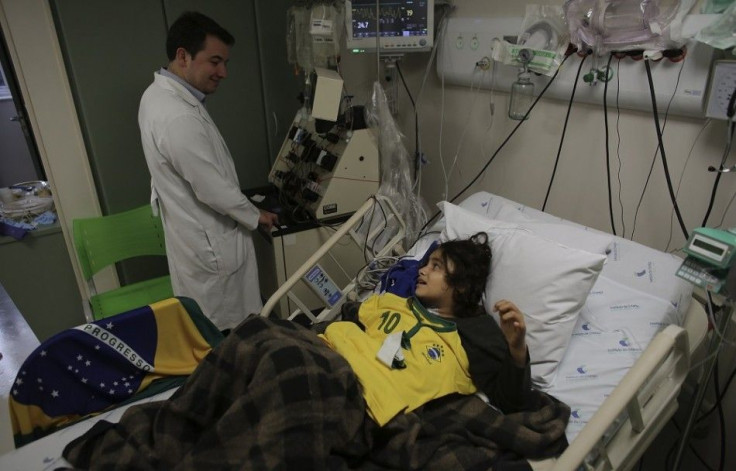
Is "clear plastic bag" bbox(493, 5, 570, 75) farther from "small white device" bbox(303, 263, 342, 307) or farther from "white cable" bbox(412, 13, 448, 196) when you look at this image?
"small white device" bbox(303, 263, 342, 307)

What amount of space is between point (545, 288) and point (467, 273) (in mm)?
233

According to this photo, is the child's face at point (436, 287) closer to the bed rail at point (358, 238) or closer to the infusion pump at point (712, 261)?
the bed rail at point (358, 238)

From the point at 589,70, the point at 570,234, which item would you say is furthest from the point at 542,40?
the point at 570,234

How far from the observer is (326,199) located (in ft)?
7.02

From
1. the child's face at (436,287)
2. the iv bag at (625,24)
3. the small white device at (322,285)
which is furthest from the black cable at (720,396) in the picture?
the small white device at (322,285)

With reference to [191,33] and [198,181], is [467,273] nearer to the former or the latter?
[198,181]

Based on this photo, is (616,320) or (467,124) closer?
(616,320)

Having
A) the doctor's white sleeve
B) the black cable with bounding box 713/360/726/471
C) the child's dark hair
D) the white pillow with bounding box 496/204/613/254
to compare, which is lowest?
the black cable with bounding box 713/360/726/471

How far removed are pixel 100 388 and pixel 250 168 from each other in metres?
1.78

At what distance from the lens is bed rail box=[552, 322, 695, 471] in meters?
0.90

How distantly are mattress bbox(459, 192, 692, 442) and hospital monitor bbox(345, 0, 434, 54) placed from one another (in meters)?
1.15

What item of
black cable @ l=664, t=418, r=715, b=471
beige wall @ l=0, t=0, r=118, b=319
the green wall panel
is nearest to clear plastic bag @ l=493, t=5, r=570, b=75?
black cable @ l=664, t=418, r=715, b=471

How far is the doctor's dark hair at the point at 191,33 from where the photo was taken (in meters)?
1.73

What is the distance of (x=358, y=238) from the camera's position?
193 centimetres
